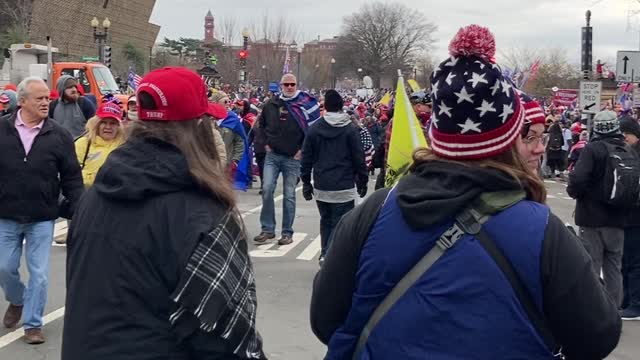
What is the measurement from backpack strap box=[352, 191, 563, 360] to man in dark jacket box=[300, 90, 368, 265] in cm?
691

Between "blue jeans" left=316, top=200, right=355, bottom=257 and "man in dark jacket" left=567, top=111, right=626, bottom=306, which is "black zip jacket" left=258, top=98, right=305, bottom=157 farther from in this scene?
"man in dark jacket" left=567, top=111, right=626, bottom=306

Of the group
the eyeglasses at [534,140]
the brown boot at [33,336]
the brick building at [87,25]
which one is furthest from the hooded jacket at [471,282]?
the brick building at [87,25]

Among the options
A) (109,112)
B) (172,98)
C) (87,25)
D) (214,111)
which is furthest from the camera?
(87,25)

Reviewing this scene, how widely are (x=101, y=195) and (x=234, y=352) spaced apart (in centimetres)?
65

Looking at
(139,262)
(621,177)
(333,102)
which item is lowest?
(621,177)

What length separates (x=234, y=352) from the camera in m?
2.71

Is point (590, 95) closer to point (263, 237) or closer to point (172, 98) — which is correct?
point (263, 237)

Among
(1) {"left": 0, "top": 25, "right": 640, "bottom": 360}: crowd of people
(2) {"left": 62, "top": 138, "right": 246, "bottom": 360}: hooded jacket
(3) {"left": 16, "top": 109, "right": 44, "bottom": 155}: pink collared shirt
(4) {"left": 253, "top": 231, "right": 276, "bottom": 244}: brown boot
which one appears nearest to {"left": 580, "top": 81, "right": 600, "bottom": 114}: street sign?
(4) {"left": 253, "top": 231, "right": 276, "bottom": 244}: brown boot

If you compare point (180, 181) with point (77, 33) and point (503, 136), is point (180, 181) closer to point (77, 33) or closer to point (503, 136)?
point (503, 136)

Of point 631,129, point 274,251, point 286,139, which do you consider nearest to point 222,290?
point 631,129

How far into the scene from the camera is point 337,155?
9438 millimetres

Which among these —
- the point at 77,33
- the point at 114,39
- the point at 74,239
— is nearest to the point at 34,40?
the point at 77,33

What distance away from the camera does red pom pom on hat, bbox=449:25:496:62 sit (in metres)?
2.56

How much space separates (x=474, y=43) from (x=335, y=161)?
6.88 metres
